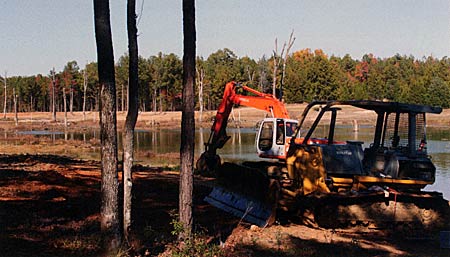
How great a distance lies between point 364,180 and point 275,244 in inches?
116

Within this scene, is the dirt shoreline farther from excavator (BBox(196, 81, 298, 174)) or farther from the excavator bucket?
the excavator bucket

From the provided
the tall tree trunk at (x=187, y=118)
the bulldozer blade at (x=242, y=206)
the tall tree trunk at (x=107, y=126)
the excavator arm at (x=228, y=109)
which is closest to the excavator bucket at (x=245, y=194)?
the bulldozer blade at (x=242, y=206)

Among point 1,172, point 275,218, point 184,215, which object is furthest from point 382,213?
point 1,172

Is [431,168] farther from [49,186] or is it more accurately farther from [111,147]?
[49,186]

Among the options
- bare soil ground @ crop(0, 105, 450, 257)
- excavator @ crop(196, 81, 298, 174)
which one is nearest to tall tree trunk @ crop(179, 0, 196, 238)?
bare soil ground @ crop(0, 105, 450, 257)

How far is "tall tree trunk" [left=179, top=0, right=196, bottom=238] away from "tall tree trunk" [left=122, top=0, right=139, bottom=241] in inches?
40.1

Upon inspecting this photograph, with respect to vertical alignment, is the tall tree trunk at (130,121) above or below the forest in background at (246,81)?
below

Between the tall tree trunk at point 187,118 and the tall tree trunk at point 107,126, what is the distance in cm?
107

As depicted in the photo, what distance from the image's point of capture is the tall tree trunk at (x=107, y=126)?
8.12 metres

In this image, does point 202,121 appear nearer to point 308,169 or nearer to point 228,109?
point 228,109

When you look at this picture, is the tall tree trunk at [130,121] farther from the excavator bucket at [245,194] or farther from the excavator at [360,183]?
the excavator at [360,183]

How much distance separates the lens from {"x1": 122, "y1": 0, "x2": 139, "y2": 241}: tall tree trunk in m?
9.25

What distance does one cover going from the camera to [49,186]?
13680 millimetres

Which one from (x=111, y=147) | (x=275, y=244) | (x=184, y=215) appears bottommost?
(x=275, y=244)
